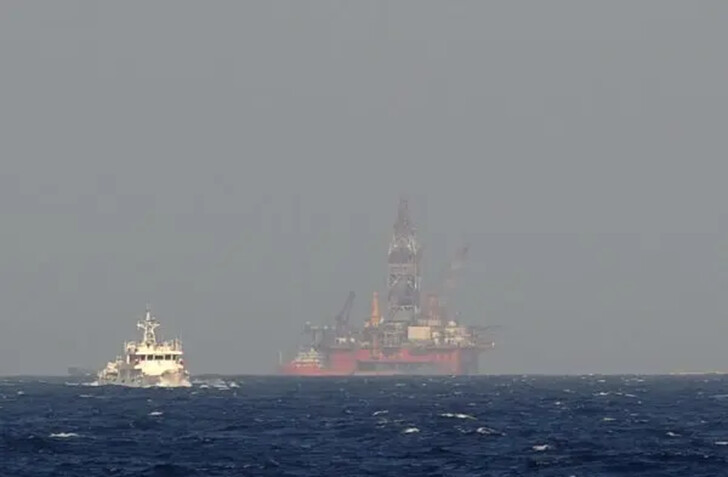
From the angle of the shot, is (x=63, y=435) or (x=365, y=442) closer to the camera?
(x=365, y=442)

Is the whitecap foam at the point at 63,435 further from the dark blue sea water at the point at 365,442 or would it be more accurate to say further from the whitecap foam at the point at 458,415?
the whitecap foam at the point at 458,415

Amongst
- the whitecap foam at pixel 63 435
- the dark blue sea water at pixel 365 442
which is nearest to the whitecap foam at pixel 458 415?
the dark blue sea water at pixel 365 442

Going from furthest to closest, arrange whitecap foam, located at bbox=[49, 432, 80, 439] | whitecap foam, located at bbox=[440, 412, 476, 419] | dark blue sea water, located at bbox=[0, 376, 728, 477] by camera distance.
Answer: whitecap foam, located at bbox=[440, 412, 476, 419], whitecap foam, located at bbox=[49, 432, 80, 439], dark blue sea water, located at bbox=[0, 376, 728, 477]

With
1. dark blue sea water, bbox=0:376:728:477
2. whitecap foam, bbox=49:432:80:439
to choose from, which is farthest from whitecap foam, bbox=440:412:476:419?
whitecap foam, bbox=49:432:80:439

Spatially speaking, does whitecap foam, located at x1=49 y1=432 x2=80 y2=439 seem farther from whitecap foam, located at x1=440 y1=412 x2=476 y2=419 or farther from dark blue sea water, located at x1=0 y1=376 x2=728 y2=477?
whitecap foam, located at x1=440 y1=412 x2=476 y2=419

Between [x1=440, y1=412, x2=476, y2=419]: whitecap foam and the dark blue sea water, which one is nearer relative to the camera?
the dark blue sea water

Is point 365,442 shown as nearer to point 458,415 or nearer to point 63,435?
point 63,435

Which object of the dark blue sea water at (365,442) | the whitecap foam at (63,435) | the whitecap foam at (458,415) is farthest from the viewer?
the whitecap foam at (458,415)

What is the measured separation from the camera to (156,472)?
335 feet

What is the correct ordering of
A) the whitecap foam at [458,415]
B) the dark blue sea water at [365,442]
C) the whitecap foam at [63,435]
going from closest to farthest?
the dark blue sea water at [365,442]
the whitecap foam at [63,435]
the whitecap foam at [458,415]

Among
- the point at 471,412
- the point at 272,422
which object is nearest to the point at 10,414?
the point at 272,422

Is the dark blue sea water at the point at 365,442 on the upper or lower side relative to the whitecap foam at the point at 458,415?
lower

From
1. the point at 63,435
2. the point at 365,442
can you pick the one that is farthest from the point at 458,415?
the point at 63,435

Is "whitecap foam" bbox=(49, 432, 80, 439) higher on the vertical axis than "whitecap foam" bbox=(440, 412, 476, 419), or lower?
lower
